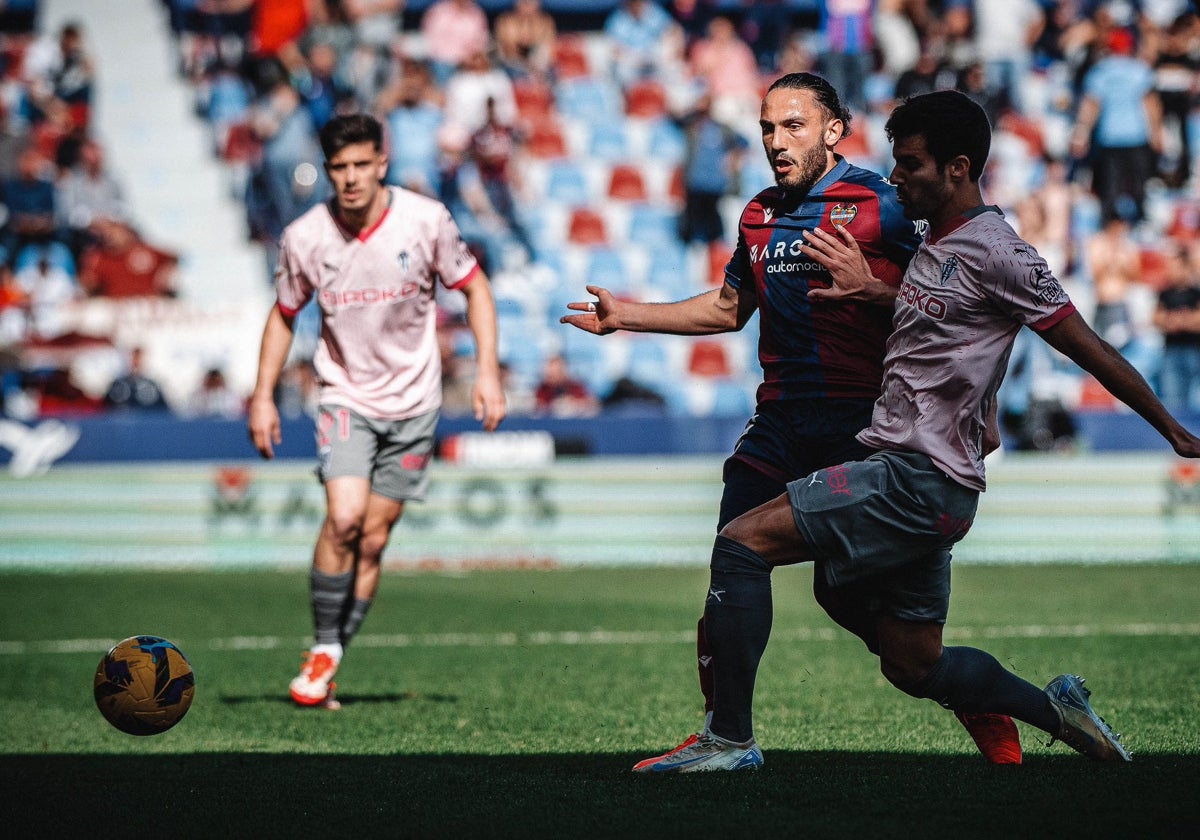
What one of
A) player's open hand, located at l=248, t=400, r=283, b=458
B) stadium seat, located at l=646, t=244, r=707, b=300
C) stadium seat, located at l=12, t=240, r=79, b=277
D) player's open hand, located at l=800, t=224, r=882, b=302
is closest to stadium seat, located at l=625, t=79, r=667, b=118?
stadium seat, located at l=646, t=244, r=707, b=300

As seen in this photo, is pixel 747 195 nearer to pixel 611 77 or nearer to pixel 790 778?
pixel 611 77

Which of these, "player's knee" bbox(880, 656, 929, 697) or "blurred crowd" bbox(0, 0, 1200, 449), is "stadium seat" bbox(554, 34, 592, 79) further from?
"player's knee" bbox(880, 656, 929, 697)

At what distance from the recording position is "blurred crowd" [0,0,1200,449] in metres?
18.0

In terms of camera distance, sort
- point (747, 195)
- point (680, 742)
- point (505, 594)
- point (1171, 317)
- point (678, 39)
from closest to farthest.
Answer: point (680, 742) < point (505, 594) < point (1171, 317) < point (747, 195) < point (678, 39)

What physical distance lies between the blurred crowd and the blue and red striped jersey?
10891mm

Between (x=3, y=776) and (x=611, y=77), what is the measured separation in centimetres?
1756

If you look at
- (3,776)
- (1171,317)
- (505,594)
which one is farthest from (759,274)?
(1171,317)

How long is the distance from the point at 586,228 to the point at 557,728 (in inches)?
569

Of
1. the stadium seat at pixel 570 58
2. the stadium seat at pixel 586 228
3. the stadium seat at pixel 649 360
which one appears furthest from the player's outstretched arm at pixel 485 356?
the stadium seat at pixel 570 58

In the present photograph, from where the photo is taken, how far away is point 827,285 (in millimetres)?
4922

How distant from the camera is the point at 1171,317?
15898 millimetres

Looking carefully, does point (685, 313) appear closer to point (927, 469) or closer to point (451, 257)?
point (927, 469)

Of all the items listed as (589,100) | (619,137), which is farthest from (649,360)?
(589,100)

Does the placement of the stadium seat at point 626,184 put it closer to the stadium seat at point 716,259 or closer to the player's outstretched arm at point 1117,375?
the stadium seat at point 716,259
